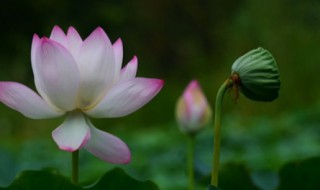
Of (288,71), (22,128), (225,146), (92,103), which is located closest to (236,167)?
(92,103)

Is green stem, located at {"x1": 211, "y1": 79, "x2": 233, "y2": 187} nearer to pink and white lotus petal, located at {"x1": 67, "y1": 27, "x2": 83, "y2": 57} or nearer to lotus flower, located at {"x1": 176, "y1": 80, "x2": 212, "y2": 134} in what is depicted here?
pink and white lotus petal, located at {"x1": 67, "y1": 27, "x2": 83, "y2": 57}

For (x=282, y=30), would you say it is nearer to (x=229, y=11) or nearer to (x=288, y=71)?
(x=288, y=71)

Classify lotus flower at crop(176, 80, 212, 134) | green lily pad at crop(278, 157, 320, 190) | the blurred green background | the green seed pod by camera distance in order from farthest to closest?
1. the blurred green background
2. lotus flower at crop(176, 80, 212, 134)
3. green lily pad at crop(278, 157, 320, 190)
4. the green seed pod

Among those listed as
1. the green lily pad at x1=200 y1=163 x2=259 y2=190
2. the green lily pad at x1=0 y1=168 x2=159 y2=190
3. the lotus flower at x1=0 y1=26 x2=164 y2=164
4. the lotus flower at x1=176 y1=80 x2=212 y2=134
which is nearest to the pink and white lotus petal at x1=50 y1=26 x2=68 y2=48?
the lotus flower at x1=0 y1=26 x2=164 y2=164

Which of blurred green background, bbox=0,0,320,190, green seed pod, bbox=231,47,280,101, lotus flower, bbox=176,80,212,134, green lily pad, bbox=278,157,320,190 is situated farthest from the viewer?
blurred green background, bbox=0,0,320,190

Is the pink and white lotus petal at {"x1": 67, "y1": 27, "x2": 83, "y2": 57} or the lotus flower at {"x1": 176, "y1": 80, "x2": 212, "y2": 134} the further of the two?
the lotus flower at {"x1": 176, "y1": 80, "x2": 212, "y2": 134}

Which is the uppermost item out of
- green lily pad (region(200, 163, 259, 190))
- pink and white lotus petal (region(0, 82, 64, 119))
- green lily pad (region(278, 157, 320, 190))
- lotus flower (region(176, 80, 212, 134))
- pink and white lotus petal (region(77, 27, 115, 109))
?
pink and white lotus petal (region(77, 27, 115, 109))

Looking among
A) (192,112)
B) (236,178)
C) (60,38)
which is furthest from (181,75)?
(60,38)
